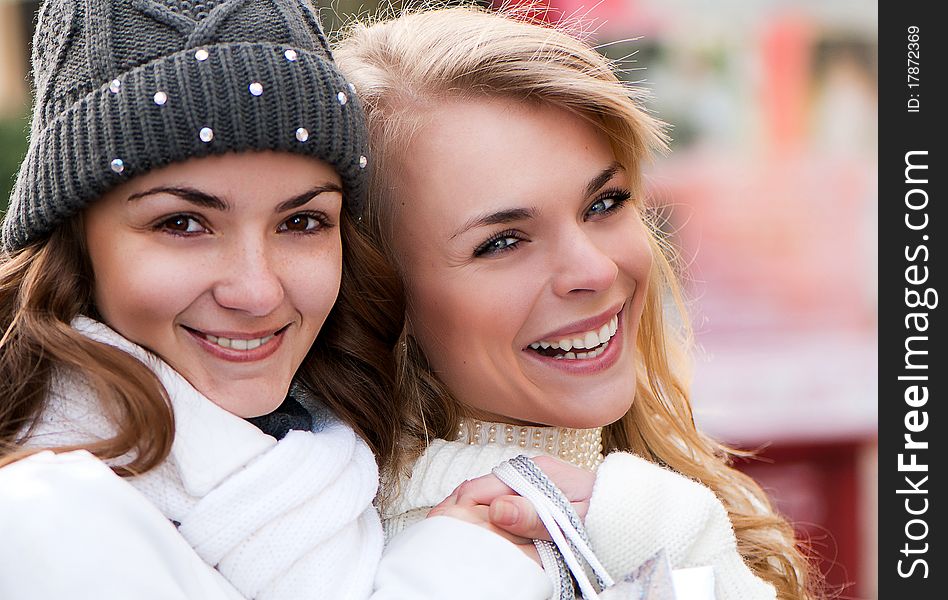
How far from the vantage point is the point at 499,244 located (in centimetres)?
238

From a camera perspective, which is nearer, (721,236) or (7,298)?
(7,298)

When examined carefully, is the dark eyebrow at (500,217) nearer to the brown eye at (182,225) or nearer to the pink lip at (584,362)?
the pink lip at (584,362)

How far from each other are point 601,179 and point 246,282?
87 cm

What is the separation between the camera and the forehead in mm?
2318

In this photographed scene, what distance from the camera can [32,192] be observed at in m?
1.98

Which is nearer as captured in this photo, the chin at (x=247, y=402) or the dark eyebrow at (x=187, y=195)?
the dark eyebrow at (x=187, y=195)

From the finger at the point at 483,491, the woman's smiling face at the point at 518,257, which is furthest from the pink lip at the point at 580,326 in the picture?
the finger at the point at 483,491

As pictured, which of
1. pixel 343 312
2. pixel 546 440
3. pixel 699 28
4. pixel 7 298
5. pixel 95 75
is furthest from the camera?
pixel 699 28

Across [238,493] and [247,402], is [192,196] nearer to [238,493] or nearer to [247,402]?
[247,402]

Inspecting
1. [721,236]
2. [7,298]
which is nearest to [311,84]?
[7,298]

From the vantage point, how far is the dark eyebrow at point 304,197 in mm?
1981

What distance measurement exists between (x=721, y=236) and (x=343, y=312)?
3.25 metres

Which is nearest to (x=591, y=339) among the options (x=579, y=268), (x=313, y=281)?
(x=579, y=268)
